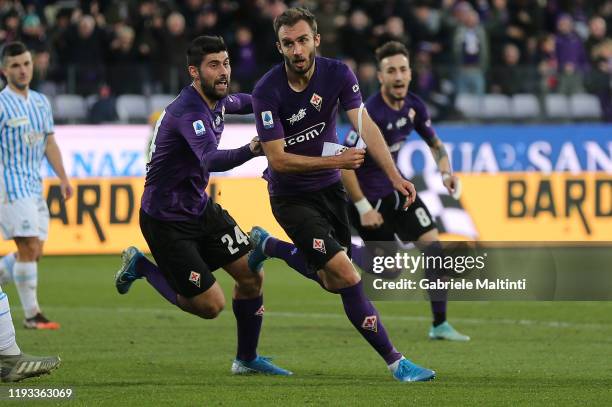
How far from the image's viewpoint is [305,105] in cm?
859

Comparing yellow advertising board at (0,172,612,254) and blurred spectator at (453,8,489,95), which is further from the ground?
blurred spectator at (453,8,489,95)

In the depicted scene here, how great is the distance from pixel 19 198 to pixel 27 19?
10.0 m

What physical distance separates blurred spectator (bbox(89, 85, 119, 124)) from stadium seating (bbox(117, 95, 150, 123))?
0.13m

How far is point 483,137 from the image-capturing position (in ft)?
62.4

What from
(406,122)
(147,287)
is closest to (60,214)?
(147,287)

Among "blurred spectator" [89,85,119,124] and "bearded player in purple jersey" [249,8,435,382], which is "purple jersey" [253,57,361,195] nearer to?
"bearded player in purple jersey" [249,8,435,382]

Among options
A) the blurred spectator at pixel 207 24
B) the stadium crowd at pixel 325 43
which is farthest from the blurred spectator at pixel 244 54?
the blurred spectator at pixel 207 24

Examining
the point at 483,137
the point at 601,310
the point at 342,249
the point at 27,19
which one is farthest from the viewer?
the point at 27,19

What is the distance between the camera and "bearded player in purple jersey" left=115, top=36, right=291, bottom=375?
8766mm

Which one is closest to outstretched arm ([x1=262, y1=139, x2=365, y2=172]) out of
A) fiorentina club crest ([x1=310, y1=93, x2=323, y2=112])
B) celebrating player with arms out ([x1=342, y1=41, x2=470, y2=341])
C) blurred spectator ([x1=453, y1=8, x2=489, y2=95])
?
fiorentina club crest ([x1=310, y1=93, x2=323, y2=112])

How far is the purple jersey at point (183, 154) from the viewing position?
28.3ft

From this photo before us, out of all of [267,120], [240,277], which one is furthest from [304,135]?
[240,277]

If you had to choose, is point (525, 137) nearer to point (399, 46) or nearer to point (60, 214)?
point (60, 214)

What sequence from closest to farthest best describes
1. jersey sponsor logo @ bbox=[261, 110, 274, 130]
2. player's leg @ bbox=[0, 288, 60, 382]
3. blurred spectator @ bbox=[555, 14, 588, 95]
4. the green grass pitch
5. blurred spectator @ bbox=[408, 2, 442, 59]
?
the green grass pitch
player's leg @ bbox=[0, 288, 60, 382]
jersey sponsor logo @ bbox=[261, 110, 274, 130]
blurred spectator @ bbox=[408, 2, 442, 59]
blurred spectator @ bbox=[555, 14, 588, 95]
